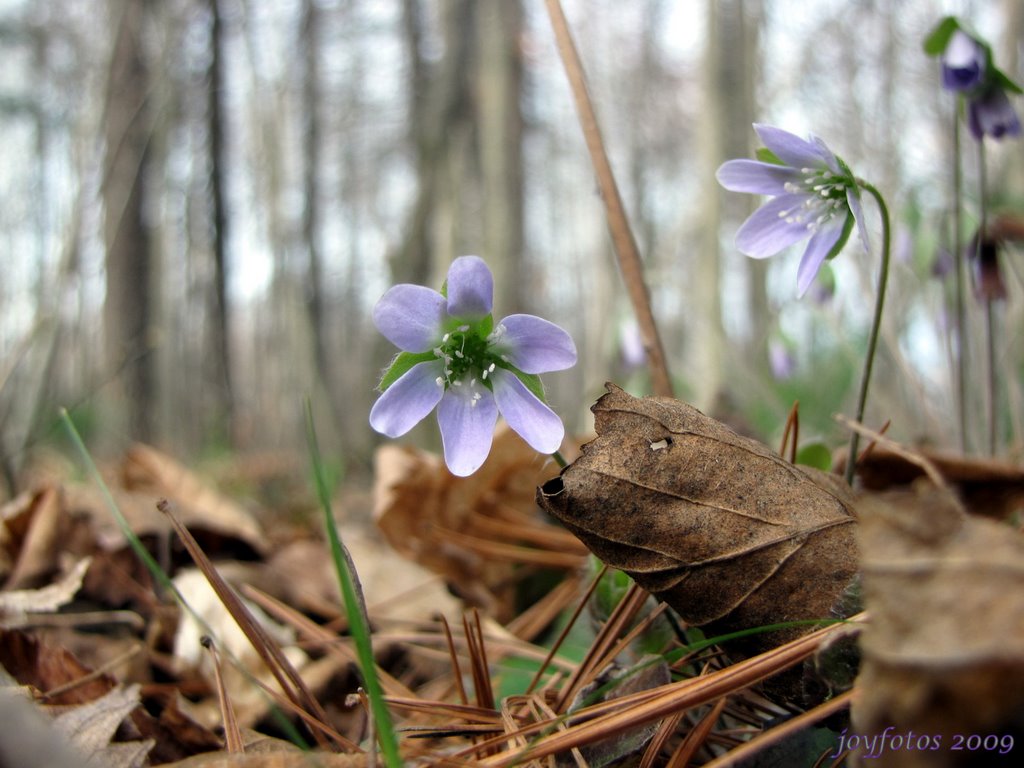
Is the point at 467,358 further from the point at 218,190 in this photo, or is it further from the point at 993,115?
the point at 218,190

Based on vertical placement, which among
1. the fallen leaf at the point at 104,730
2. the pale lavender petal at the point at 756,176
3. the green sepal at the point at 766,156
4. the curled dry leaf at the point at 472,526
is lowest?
the curled dry leaf at the point at 472,526

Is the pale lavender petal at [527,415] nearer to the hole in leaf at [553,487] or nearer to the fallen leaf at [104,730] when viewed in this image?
the hole in leaf at [553,487]

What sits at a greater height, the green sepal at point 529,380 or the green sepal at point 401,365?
the green sepal at point 401,365

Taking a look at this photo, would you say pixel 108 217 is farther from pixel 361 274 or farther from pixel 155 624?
pixel 361 274

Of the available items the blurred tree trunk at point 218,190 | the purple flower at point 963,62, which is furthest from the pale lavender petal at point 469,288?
the blurred tree trunk at point 218,190

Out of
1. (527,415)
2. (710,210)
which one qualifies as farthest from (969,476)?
(710,210)

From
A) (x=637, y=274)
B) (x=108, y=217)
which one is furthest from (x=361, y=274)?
(x=637, y=274)

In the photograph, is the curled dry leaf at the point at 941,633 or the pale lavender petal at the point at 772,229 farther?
the pale lavender petal at the point at 772,229
